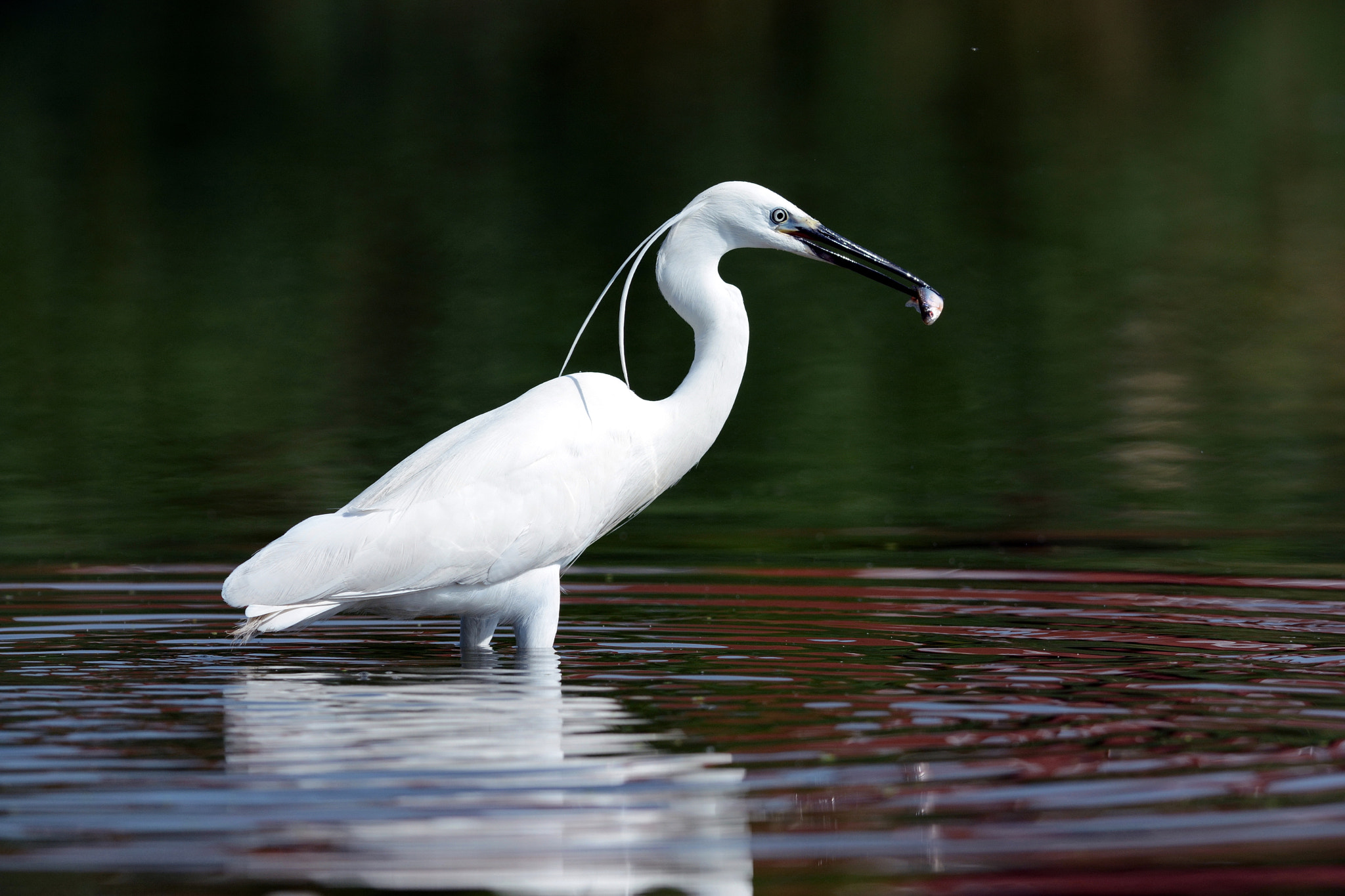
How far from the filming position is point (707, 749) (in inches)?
207

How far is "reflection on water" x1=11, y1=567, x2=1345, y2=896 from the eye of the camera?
4.25 meters

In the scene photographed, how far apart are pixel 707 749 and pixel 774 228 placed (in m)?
2.76

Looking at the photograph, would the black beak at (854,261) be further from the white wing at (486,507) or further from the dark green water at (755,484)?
the dark green water at (755,484)

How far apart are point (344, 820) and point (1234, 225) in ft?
66.3

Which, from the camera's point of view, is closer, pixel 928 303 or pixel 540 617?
pixel 540 617

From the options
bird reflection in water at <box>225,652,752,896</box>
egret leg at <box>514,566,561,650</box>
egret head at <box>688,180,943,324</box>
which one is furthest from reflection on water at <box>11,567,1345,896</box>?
egret head at <box>688,180,943,324</box>

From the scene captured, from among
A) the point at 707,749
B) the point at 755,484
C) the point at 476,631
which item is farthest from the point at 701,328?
the point at 755,484

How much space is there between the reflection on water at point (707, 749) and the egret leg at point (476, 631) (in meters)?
0.11

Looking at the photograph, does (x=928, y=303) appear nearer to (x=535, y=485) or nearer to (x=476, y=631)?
(x=535, y=485)

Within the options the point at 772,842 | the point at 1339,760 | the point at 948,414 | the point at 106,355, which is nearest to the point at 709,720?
the point at 772,842

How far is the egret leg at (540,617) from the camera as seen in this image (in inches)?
275

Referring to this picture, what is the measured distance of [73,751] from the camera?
519 centimetres

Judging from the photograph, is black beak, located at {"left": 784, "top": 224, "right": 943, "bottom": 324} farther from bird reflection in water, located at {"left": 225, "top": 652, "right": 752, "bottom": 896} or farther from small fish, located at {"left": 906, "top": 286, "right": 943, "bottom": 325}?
bird reflection in water, located at {"left": 225, "top": 652, "right": 752, "bottom": 896}

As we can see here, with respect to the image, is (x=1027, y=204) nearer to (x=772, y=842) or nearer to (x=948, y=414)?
(x=948, y=414)
